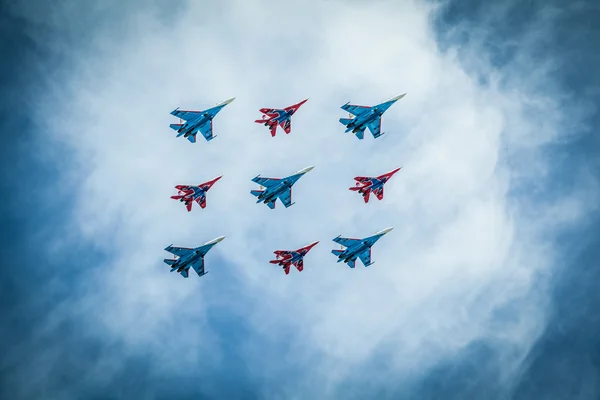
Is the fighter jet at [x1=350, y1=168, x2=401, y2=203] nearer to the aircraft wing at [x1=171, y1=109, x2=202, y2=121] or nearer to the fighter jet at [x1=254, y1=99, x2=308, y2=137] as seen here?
the fighter jet at [x1=254, y1=99, x2=308, y2=137]

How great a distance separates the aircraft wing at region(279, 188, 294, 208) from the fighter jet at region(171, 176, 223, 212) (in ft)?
37.2

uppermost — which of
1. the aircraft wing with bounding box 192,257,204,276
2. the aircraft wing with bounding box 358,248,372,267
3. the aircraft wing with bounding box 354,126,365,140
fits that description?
the aircraft wing with bounding box 354,126,365,140

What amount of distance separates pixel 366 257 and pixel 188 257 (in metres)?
31.0

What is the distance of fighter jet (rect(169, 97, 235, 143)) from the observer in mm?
90125

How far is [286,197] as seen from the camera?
9406cm

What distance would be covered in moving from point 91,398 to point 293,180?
70.2 meters

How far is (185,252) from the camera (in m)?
94.4

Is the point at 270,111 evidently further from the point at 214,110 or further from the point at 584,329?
the point at 584,329

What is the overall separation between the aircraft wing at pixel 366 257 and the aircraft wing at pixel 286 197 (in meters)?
15.6

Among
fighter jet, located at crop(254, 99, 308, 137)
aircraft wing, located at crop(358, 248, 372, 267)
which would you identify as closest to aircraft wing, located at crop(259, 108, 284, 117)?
fighter jet, located at crop(254, 99, 308, 137)

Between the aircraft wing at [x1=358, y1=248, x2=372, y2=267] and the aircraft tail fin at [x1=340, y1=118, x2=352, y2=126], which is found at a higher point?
the aircraft tail fin at [x1=340, y1=118, x2=352, y2=126]

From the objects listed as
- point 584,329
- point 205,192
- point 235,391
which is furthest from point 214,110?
point 584,329

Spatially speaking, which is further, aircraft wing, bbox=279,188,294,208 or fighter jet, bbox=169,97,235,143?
aircraft wing, bbox=279,188,294,208

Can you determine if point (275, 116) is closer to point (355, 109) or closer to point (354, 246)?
point (355, 109)
